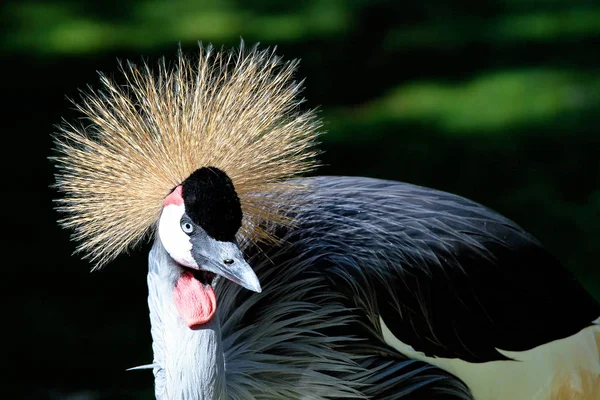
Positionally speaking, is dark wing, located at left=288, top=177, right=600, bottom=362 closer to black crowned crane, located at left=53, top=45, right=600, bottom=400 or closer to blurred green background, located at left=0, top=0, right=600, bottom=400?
black crowned crane, located at left=53, top=45, right=600, bottom=400

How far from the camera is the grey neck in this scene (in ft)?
5.13

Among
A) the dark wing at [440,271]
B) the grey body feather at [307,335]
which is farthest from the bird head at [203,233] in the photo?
the dark wing at [440,271]

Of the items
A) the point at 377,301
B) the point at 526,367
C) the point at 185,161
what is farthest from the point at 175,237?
the point at 526,367

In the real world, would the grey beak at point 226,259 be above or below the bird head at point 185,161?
below

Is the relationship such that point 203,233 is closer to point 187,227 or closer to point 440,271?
point 187,227

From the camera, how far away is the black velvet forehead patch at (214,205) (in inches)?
59.0

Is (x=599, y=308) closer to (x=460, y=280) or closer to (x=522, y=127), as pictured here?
(x=460, y=280)

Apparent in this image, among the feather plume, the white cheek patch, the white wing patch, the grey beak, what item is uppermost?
the feather plume

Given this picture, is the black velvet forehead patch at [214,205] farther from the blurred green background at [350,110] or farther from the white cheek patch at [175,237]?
the blurred green background at [350,110]

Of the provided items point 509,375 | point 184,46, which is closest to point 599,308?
point 509,375

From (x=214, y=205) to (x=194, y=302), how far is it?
0.16 metres

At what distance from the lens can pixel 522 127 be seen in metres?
3.53

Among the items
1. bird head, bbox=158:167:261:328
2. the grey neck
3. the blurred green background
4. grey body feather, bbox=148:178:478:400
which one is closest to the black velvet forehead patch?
bird head, bbox=158:167:261:328

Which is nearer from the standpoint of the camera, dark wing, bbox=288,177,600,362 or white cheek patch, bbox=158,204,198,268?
white cheek patch, bbox=158,204,198,268
